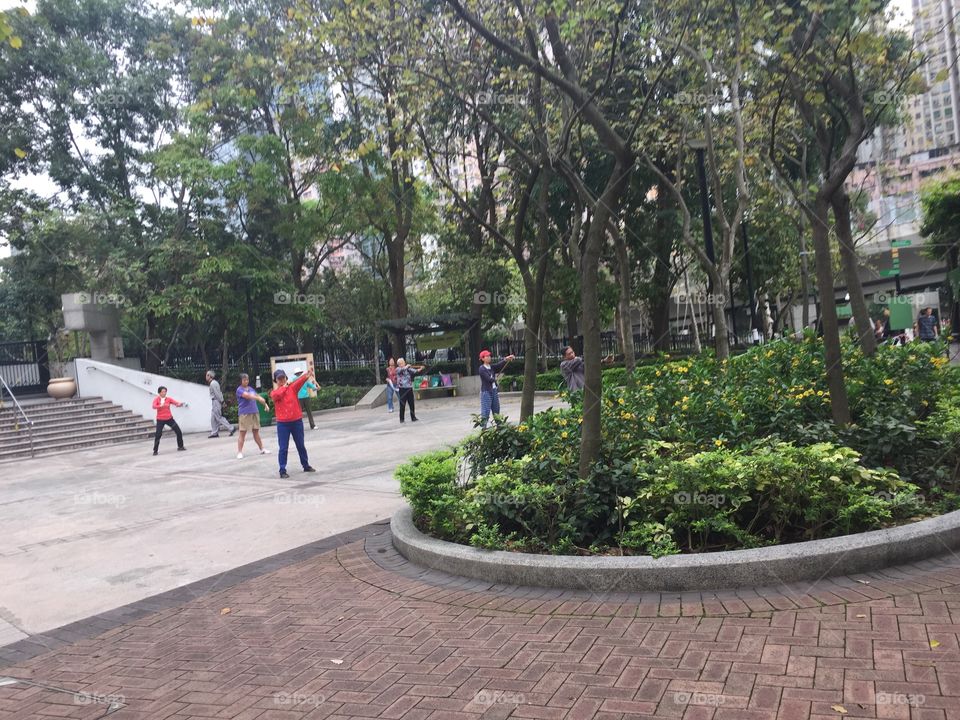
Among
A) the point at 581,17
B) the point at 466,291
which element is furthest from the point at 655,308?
the point at 581,17

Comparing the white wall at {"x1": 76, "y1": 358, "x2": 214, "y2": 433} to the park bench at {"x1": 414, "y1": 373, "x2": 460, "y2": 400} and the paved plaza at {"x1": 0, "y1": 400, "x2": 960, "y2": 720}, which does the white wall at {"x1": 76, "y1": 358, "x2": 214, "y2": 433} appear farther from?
the paved plaza at {"x1": 0, "y1": 400, "x2": 960, "y2": 720}

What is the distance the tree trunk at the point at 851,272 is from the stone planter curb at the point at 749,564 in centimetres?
415

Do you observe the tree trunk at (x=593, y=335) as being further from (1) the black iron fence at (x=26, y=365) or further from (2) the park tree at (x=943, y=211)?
(1) the black iron fence at (x=26, y=365)

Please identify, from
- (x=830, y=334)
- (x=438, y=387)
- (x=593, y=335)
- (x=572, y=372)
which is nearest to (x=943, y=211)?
(x=572, y=372)

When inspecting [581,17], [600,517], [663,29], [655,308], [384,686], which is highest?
[663,29]

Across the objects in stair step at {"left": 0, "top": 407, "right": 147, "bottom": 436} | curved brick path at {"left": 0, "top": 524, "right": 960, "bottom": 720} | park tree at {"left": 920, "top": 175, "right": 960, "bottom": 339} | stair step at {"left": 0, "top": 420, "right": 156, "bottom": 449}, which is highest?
park tree at {"left": 920, "top": 175, "right": 960, "bottom": 339}

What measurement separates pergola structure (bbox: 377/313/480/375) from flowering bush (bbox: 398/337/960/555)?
60.6 ft

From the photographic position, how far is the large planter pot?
874 inches

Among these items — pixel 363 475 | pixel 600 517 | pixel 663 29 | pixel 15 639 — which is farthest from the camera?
pixel 363 475

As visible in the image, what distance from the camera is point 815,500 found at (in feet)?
16.6

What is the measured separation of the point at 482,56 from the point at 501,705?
8.76 meters

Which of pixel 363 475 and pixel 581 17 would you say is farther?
pixel 363 475

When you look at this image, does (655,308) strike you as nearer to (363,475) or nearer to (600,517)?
(363,475)

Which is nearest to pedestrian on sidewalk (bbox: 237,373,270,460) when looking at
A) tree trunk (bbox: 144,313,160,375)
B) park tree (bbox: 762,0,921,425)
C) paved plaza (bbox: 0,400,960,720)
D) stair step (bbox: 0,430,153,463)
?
stair step (bbox: 0,430,153,463)
